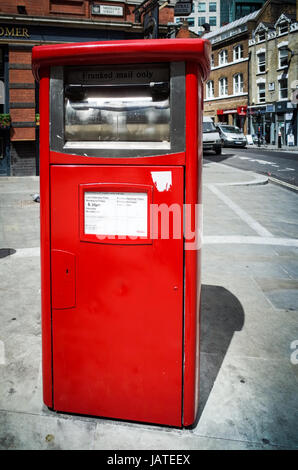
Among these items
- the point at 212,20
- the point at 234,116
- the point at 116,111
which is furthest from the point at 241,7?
the point at 116,111

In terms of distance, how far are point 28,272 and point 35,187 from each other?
27.8 feet

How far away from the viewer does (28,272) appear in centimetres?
535

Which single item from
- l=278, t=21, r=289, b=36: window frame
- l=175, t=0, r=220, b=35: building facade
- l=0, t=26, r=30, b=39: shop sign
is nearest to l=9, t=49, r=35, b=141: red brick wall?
l=0, t=26, r=30, b=39: shop sign

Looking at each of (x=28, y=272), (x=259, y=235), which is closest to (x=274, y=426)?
(x=28, y=272)

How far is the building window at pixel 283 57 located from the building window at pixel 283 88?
128 cm

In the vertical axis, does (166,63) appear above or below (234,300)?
above

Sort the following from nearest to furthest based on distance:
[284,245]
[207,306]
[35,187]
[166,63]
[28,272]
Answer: [166,63]
[207,306]
[28,272]
[284,245]
[35,187]

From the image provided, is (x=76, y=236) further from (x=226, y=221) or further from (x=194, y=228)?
(x=226, y=221)

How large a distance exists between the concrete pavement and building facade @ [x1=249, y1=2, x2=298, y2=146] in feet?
105

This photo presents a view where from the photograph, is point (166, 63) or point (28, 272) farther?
point (28, 272)

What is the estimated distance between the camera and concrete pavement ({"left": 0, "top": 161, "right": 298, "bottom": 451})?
241 centimetres

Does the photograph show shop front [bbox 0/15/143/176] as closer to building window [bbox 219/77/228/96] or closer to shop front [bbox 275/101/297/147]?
shop front [bbox 275/101/297/147]

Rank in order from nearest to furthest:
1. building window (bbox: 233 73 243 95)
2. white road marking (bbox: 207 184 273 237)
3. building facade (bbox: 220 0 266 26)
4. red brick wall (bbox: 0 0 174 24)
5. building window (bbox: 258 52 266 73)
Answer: white road marking (bbox: 207 184 273 237), red brick wall (bbox: 0 0 174 24), building window (bbox: 258 52 266 73), building window (bbox: 233 73 243 95), building facade (bbox: 220 0 266 26)

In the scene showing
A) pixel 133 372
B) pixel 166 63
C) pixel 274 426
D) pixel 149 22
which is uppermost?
pixel 149 22
